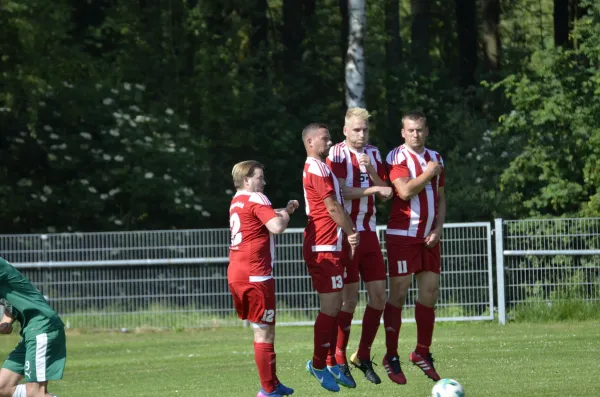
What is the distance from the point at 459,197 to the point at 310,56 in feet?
37.4

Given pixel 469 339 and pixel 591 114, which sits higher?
pixel 591 114

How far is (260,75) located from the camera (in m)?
31.6

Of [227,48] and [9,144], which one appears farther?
[227,48]

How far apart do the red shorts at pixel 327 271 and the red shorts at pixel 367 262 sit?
0.36 m

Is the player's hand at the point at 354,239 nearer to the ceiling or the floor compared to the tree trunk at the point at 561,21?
nearer to the floor

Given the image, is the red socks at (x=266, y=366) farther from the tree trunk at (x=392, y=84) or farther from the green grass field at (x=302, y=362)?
the tree trunk at (x=392, y=84)

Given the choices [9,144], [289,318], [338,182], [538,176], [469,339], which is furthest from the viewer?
[9,144]

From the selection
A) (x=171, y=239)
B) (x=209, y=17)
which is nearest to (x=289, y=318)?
(x=171, y=239)

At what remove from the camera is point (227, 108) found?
28531 millimetres

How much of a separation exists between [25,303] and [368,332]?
341cm

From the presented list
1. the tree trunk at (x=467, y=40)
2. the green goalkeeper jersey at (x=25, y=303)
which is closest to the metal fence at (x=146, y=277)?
the green goalkeeper jersey at (x=25, y=303)

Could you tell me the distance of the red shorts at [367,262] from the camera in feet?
36.4

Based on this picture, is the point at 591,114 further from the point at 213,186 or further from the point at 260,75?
the point at 260,75

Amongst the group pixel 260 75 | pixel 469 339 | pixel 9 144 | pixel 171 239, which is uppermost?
pixel 260 75
